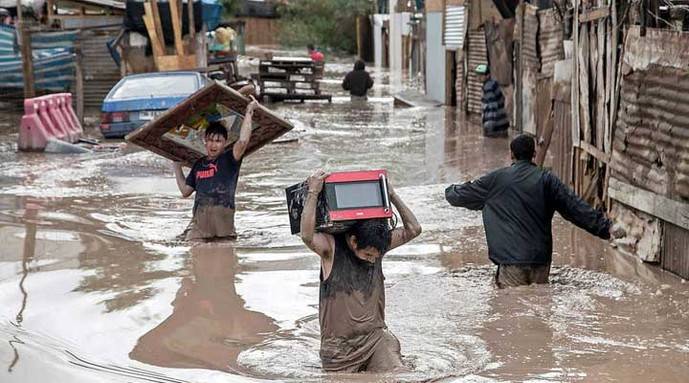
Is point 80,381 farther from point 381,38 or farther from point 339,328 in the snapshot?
point 381,38

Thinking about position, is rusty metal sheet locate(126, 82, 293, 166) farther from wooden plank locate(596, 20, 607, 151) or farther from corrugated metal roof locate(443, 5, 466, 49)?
corrugated metal roof locate(443, 5, 466, 49)

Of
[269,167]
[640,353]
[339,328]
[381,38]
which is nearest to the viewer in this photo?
[339,328]

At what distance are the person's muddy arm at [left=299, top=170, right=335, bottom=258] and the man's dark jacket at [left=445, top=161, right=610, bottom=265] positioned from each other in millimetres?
2498

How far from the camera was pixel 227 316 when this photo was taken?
27.0ft

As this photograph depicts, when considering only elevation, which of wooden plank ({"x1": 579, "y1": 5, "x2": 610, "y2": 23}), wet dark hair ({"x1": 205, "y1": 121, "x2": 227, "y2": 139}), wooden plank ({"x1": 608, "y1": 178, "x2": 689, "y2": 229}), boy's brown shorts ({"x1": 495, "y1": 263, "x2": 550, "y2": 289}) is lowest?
boy's brown shorts ({"x1": 495, "y1": 263, "x2": 550, "y2": 289})

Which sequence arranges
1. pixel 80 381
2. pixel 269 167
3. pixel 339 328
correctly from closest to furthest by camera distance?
pixel 80 381
pixel 339 328
pixel 269 167

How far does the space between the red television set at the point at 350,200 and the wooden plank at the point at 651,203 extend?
11.0 ft

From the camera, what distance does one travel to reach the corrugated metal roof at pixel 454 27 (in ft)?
84.0

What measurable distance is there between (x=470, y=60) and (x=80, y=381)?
19536 millimetres

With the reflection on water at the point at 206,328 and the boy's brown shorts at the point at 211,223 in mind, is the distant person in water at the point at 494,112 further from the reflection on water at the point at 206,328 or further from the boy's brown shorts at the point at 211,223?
the reflection on water at the point at 206,328

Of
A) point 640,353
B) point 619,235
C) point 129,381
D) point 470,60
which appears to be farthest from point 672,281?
point 470,60

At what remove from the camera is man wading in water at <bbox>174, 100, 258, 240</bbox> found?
34.0 feet

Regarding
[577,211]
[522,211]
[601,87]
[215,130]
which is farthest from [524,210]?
[601,87]

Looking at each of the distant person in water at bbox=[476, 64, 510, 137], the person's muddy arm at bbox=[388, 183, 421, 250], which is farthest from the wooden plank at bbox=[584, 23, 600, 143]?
the distant person in water at bbox=[476, 64, 510, 137]
